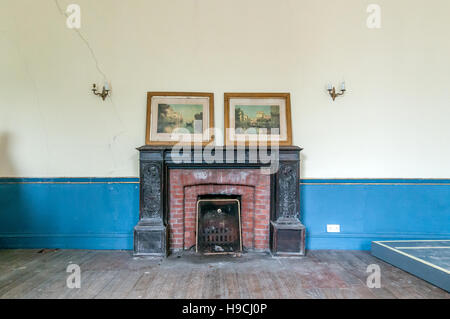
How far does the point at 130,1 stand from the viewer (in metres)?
3.44

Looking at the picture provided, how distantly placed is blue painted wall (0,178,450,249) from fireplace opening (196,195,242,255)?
86 cm

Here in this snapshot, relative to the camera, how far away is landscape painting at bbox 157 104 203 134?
3.39m

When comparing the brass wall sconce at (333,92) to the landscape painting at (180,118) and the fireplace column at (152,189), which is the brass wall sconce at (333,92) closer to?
the landscape painting at (180,118)

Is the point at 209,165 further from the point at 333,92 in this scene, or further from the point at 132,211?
the point at 333,92

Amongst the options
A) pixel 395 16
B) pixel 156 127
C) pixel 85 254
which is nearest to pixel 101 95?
pixel 156 127

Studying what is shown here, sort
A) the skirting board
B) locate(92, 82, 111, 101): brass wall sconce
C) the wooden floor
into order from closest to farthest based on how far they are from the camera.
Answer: the wooden floor, the skirting board, locate(92, 82, 111, 101): brass wall sconce

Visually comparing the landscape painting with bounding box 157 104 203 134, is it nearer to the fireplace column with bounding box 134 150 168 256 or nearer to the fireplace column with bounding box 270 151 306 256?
the fireplace column with bounding box 134 150 168 256

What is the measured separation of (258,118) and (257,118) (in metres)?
0.01

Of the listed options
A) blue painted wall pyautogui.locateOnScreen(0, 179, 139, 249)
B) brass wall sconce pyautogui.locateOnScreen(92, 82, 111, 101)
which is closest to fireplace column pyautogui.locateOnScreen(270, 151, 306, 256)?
blue painted wall pyautogui.locateOnScreen(0, 179, 139, 249)
